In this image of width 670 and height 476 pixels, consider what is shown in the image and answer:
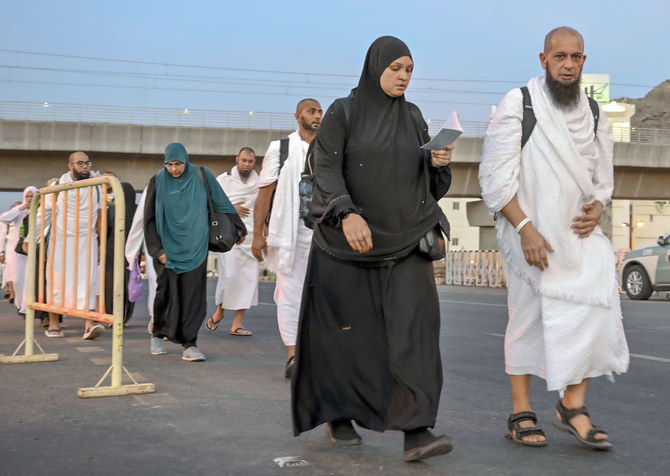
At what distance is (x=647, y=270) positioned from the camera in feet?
66.8

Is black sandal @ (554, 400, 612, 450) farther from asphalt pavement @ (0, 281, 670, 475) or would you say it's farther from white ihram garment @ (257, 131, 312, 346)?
white ihram garment @ (257, 131, 312, 346)

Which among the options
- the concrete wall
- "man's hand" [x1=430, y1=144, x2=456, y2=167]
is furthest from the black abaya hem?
the concrete wall

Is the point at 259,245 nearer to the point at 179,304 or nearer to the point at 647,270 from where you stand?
the point at 179,304

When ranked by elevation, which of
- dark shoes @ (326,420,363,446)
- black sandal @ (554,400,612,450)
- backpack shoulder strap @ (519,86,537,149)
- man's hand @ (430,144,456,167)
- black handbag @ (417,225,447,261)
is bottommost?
dark shoes @ (326,420,363,446)

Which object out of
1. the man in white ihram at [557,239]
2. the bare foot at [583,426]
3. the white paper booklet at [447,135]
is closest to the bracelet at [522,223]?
the man in white ihram at [557,239]

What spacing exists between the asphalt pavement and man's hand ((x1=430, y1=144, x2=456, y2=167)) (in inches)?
51.2

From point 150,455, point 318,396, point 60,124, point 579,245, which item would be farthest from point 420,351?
point 60,124

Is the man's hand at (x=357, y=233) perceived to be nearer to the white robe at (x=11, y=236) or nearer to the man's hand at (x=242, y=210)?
the man's hand at (x=242, y=210)

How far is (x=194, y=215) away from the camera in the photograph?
8.55 meters

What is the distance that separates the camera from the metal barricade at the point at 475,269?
31.7 meters

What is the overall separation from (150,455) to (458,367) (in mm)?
3847

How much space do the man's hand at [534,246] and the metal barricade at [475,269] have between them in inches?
1012

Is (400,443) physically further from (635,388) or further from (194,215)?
(194,215)

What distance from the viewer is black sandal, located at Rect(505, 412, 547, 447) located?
4.61m
